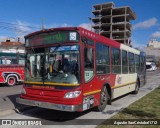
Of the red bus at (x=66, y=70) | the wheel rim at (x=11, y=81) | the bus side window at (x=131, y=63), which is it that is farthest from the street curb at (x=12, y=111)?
the wheel rim at (x=11, y=81)

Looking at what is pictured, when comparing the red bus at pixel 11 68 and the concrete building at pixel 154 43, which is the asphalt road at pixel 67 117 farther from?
the concrete building at pixel 154 43

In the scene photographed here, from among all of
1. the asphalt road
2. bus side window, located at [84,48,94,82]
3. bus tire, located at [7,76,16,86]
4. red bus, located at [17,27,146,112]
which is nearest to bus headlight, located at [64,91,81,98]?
red bus, located at [17,27,146,112]

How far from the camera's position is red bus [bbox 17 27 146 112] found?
7539mm

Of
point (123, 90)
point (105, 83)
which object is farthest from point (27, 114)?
point (123, 90)

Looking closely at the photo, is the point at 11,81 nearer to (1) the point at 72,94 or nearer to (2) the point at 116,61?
(2) the point at 116,61

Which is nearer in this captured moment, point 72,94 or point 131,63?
point 72,94

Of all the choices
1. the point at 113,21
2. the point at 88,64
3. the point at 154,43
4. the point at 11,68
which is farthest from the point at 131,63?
the point at 154,43

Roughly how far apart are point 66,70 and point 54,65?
0.50m

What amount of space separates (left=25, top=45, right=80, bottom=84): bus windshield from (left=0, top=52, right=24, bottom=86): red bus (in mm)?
11198

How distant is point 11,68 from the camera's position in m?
19.8

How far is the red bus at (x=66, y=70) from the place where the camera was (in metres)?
7.54

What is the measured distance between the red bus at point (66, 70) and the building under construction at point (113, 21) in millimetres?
94393

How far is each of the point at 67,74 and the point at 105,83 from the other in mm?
2366

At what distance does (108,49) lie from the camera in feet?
33.3
